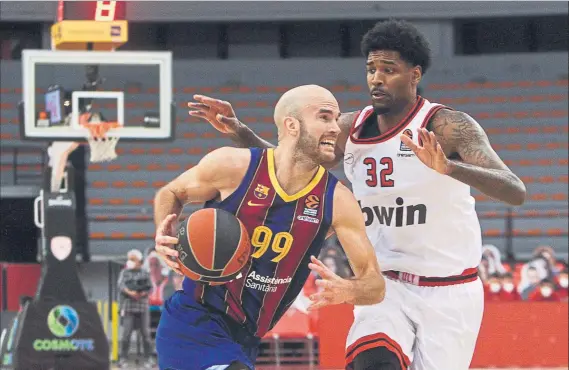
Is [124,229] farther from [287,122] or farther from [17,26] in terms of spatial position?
[287,122]

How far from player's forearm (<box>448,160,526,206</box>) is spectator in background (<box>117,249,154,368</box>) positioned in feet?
29.0

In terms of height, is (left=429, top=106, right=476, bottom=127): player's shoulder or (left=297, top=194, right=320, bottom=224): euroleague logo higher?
(left=429, top=106, right=476, bottom=127): player's shoulder

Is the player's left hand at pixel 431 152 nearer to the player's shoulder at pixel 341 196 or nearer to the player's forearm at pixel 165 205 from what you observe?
the player's shoulder at pixel 341 196

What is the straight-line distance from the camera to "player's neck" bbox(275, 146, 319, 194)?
16.3 feet

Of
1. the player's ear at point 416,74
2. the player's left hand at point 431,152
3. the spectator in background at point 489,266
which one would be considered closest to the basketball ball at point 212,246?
the player's left hand at point 431,152

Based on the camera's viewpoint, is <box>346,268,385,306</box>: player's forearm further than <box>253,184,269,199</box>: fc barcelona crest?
No

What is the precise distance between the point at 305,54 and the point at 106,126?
35.8ft

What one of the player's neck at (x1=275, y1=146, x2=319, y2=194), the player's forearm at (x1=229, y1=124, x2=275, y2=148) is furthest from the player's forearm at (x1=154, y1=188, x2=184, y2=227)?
the player's forearm at (x1=229, y1=124, x2=275, y2=148)

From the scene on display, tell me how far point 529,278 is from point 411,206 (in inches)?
355

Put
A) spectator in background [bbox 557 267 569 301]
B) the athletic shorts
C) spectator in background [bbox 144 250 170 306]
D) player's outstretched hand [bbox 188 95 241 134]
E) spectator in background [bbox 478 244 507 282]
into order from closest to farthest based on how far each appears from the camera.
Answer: the athletic shorts
player's outstretched hand [bbox 188 95 241 134]
spectator in background [bbox 557 267 569 301]
spectator in background [bbox 478 244 507 282]
spectator in background [bbox 144 250 170 306]

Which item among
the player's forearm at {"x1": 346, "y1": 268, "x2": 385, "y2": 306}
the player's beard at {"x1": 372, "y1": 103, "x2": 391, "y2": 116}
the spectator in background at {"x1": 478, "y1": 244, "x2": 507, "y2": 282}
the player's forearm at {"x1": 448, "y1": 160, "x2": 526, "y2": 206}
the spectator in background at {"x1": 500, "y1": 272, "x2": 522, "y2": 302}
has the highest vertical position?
the player's beard at {"x1": 372, "y1": 103, "x2": 391, "y2": 116}

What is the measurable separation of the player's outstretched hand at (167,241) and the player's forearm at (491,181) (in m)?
1.21

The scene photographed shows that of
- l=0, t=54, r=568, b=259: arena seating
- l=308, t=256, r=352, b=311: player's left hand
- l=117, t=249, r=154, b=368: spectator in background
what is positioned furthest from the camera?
l=0, t=54, r=568, b=259: arena seating

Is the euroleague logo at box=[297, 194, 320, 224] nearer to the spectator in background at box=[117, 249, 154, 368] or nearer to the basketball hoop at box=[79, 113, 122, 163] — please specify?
the basketball hoop at box=[79, 113, 122, 163]
